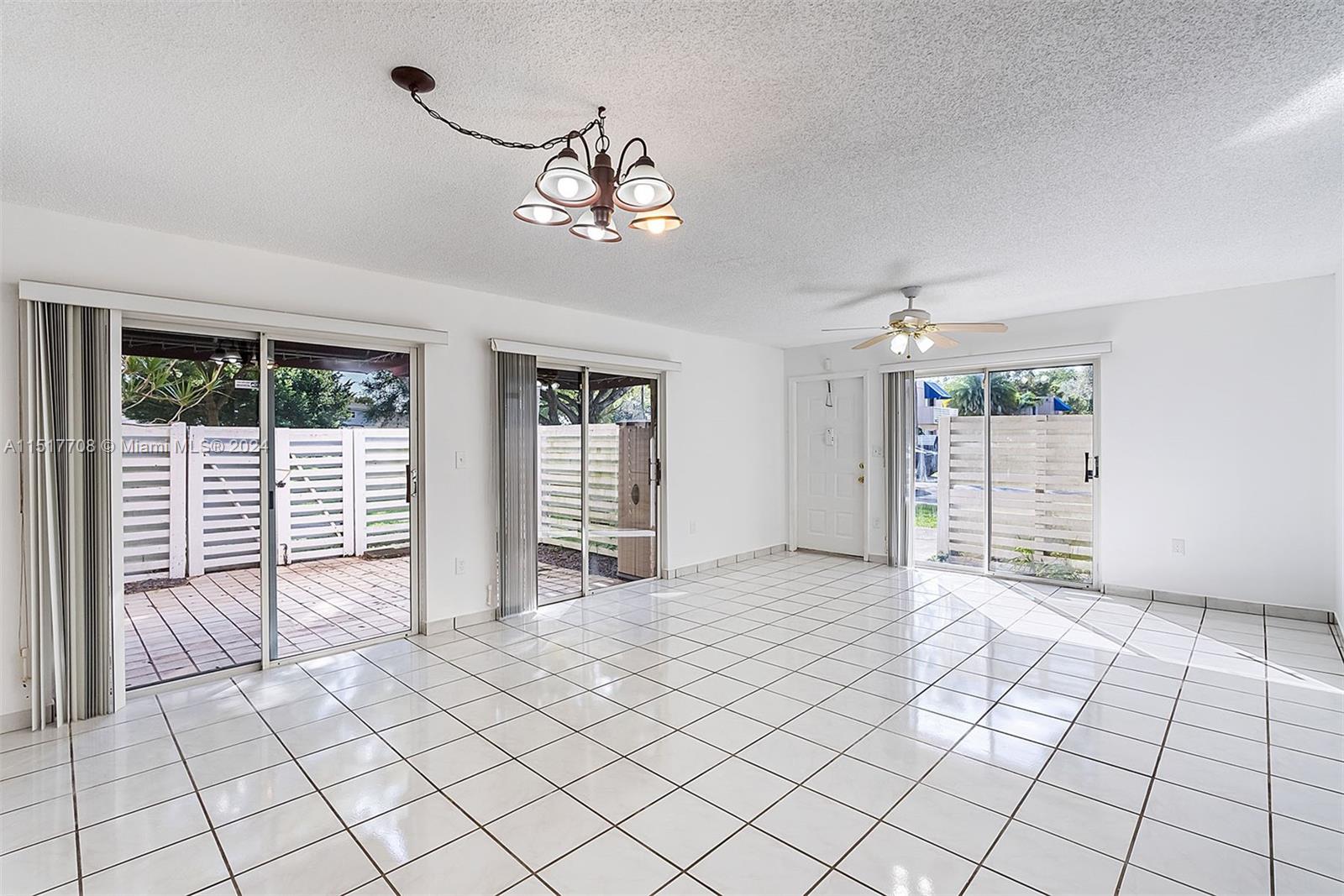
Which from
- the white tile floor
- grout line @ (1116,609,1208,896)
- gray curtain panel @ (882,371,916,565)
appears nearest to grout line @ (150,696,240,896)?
the white tile floor

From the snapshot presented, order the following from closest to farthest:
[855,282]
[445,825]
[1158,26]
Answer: [1158,26] < [445,825] < [855,282]

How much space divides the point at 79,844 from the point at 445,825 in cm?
124

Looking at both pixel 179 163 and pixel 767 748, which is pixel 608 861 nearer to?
pixel 767 748

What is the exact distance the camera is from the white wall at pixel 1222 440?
4527 millimetres

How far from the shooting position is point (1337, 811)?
2.23 m

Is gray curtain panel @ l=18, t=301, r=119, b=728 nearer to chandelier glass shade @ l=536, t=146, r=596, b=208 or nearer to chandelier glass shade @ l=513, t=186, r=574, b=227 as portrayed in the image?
chandelier glass shade @ l=513, t=186, r=574, b=227

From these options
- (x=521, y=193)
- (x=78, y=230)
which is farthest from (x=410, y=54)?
(x=78, y=230)

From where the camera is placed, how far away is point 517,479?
4.84 m

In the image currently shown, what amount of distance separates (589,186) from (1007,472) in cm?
554

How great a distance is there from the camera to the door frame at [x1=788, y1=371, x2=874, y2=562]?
6.92m

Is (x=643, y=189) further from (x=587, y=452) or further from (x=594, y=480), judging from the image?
(x=594, y=480)

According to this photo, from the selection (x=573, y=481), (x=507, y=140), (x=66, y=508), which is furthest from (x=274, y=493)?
(x=507, y=140)

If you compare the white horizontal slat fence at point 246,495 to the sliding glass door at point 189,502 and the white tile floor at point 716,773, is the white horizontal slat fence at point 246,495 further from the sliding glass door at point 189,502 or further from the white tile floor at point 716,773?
the white tile floor at point 716,773

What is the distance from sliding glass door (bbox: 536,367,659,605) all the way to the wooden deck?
1253 mm
